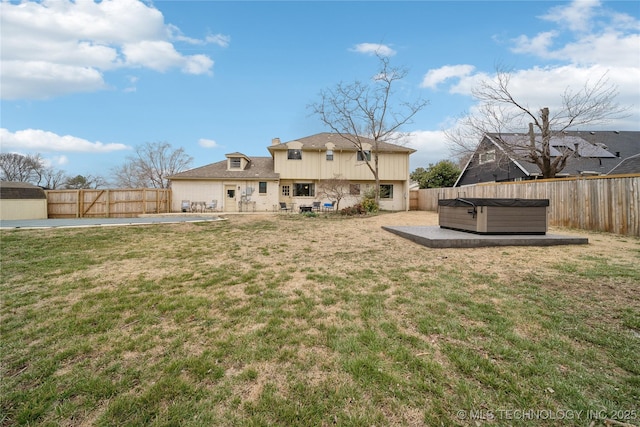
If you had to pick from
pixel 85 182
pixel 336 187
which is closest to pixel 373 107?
pixel 336 187

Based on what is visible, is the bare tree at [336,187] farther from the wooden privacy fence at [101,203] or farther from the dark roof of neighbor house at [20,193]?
the dark roof of neighbor house at [20,193]

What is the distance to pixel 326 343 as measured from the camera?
2.46m

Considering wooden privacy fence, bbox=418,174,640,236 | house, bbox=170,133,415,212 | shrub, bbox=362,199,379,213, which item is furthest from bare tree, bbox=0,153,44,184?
wooden privacy fence, bbox=418,174,640,236

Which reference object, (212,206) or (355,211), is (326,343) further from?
(212,206)

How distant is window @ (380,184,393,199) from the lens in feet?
70.4

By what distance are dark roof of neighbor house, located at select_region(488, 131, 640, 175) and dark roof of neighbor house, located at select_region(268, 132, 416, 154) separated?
7.30m

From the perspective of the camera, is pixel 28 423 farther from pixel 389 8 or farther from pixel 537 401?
pixel 389 8

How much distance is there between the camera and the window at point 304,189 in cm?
2100

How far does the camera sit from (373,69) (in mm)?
18016

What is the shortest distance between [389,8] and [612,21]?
26.4 ft

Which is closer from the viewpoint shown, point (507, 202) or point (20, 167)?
point (507, 202)

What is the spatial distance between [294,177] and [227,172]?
5.35 m

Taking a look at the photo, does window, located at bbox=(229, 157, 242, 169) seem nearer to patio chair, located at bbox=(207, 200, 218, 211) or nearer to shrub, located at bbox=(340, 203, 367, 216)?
patio chair, located at bbox=(207, 200, 218, 211)

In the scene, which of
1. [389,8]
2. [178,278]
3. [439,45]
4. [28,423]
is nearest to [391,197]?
[439,45]
